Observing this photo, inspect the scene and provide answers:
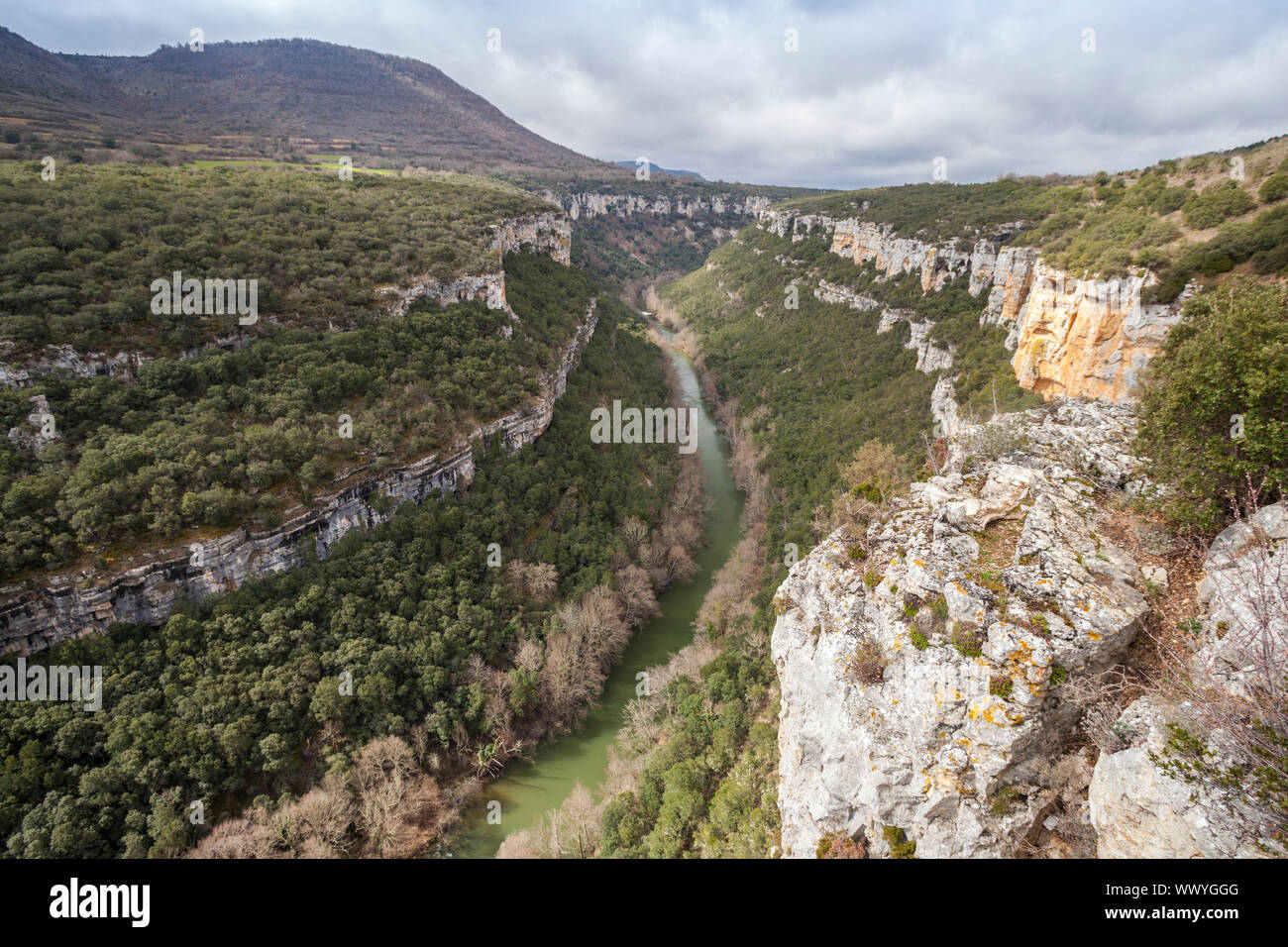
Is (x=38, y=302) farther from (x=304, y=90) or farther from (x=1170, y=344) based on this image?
(x=304, y=90)

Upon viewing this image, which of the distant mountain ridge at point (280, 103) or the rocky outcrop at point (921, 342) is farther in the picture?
the distant mountain ridge at point (280, 103)

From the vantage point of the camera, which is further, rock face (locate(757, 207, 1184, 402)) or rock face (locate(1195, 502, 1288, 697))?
rock face (locate(757, 207, 1184, 402))

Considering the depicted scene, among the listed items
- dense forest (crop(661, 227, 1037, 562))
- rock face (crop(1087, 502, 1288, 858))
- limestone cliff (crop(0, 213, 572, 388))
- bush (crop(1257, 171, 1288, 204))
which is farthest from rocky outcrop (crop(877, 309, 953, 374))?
limestone cliff (crop(0, 213, 572, 388))

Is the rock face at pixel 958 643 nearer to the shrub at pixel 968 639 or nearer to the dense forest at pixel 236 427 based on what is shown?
the shrub at pixel 968 639

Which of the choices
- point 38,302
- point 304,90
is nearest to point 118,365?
point 38,302

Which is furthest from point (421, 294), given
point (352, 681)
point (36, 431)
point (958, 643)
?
point (958, 643)

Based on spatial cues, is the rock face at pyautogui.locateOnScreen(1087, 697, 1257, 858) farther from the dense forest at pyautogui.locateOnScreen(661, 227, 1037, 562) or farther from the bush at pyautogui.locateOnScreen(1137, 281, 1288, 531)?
the dense forest at pyautogui.locateOnScreen(661, 227, 1037, 562)

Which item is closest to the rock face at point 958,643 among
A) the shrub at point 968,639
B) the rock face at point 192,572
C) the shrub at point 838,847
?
the shrub at point 968,639
